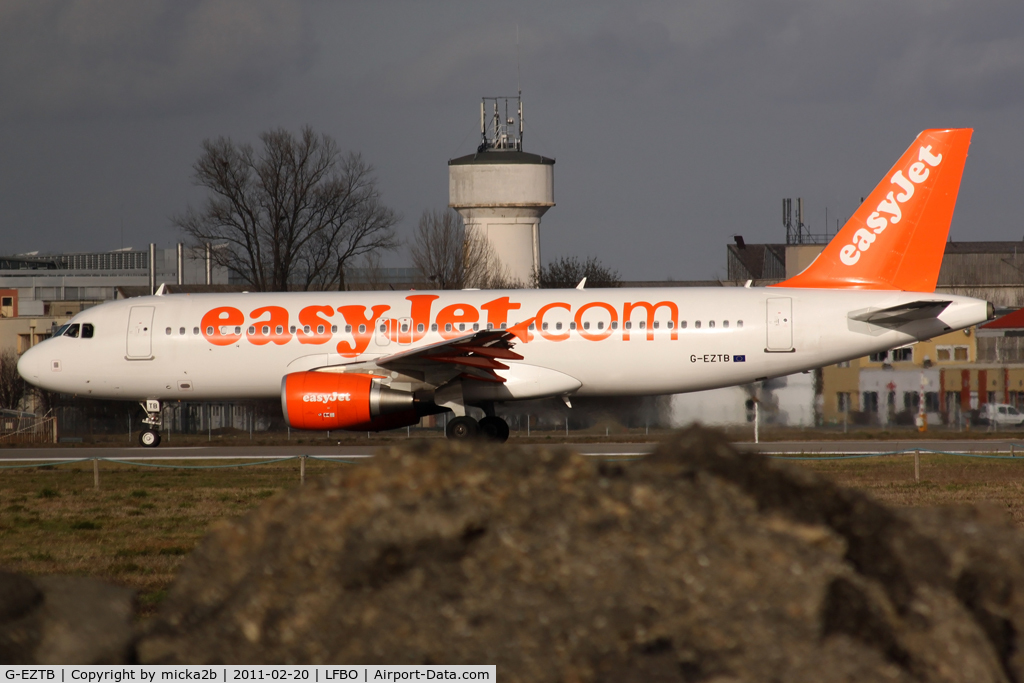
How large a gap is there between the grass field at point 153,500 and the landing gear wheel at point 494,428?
3377mm

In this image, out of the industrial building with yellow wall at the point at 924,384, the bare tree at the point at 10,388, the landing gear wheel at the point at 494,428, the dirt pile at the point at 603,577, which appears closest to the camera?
the dirt pile at the point at 603,577

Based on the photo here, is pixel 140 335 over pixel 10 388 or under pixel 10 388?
over

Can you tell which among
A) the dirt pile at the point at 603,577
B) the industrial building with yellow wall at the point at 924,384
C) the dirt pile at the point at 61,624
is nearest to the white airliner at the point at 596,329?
the industrial building with yellow wall at the point at 924,384

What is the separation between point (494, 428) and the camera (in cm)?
2134

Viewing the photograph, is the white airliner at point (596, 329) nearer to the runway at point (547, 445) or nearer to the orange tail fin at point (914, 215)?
the orange tail fin at point (914, 215)

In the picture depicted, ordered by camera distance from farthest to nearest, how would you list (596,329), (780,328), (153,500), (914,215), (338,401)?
(914,215) → (596,329) → (780,328) → (338,401) → (153,500)

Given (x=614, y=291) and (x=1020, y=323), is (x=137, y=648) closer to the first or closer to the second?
(x=614, y=291)

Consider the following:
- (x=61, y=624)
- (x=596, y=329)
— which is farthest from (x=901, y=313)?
(x=61, y=624)

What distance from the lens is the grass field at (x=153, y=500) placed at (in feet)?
31.9

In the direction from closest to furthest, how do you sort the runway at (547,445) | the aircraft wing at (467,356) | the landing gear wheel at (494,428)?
the aircraft wing at (467,356) < the landing gear wheel at (494,428) < the runway at (547,445)

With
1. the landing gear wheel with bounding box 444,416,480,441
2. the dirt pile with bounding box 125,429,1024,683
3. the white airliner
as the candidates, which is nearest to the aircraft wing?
the white airliner

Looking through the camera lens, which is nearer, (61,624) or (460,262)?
(61,624)

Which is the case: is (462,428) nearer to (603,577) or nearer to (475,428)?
(475,428)

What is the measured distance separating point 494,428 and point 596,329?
282 centimetres
